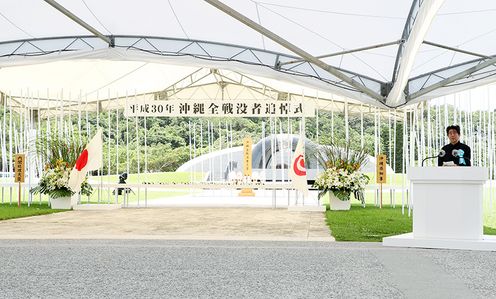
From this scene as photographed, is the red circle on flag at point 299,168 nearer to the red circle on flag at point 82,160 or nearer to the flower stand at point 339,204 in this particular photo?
the flower stand at point 339,204

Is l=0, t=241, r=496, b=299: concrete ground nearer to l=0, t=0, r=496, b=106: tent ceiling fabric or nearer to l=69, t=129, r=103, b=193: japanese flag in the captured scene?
l=69, t=129, r=103, b=193: japanese flag

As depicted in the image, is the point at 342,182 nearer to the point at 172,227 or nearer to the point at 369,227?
the point at 369,227

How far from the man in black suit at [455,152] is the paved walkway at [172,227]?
154 cm

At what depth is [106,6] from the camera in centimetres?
1212

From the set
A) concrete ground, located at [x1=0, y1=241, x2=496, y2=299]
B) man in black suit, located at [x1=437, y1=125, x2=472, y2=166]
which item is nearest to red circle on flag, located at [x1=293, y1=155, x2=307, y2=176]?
concrete ground, located at [x1=0, y1=241, x2=496, y2=299]

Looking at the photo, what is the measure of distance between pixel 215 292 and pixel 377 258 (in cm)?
206

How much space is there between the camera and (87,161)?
11.7 meters

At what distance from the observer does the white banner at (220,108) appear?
42.5ft

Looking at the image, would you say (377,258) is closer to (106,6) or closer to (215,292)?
(215,292)

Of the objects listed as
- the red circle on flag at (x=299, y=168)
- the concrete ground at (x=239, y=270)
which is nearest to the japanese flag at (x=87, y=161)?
the red circle on flag at (x=299, y=168)

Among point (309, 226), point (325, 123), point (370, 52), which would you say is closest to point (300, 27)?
point (370, 52)

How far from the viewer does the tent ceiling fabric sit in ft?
37.4

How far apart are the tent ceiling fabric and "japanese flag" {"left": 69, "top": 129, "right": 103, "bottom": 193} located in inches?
83.2

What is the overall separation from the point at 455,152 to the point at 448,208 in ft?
1.91
